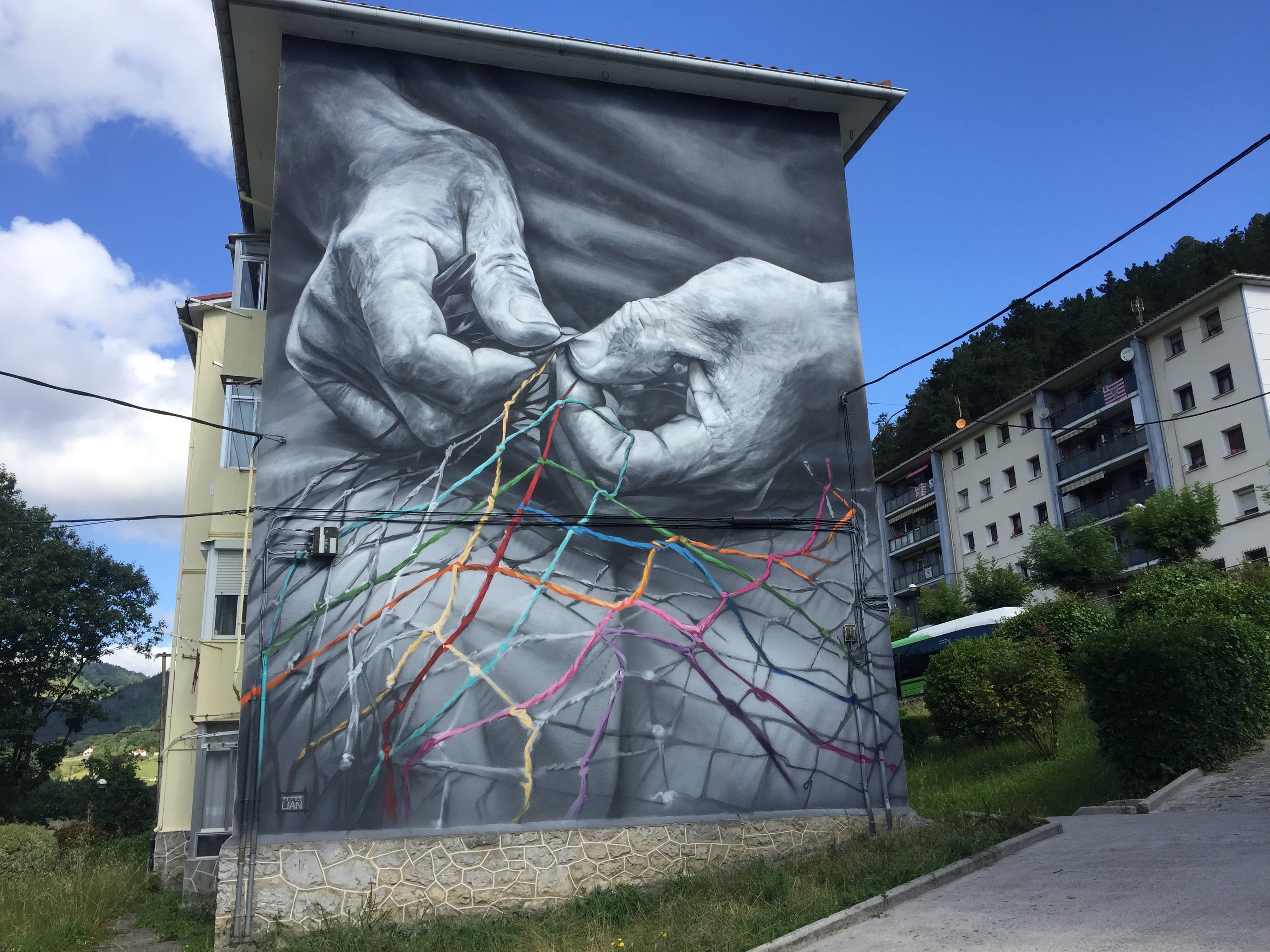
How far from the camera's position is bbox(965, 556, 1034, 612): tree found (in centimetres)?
3259

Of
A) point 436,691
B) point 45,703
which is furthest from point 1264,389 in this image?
point 45,703

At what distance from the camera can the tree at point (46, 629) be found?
100.0 ft

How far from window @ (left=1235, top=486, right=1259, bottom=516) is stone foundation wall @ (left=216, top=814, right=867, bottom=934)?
26333mm

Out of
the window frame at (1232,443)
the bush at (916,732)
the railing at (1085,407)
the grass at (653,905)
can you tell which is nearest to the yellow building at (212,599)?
the grass at (653,905)

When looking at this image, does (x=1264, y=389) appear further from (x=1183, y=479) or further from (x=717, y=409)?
(x=717, y=409)

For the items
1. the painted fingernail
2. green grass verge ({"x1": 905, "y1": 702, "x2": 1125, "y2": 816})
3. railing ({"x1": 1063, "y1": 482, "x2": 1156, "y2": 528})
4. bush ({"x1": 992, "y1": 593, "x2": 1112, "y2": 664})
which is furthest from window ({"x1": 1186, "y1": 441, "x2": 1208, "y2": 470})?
the painted fingernail

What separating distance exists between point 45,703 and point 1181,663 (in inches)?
1318

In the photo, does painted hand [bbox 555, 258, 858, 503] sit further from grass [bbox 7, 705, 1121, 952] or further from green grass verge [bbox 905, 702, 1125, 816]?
green grass verge [bbox 905, 702, 1125, 816]

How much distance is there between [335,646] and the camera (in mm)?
11008

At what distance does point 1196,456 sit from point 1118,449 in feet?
11.8

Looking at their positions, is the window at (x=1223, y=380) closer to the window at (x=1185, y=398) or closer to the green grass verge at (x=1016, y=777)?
the window at (x=1185, y=398)

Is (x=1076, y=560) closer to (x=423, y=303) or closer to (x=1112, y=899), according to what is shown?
(x=1112, y=899)

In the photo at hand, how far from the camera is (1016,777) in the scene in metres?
16.2

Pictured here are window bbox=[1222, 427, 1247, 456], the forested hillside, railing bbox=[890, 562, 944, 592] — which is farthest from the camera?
railing bbox=[890, 562, 944, 592]
